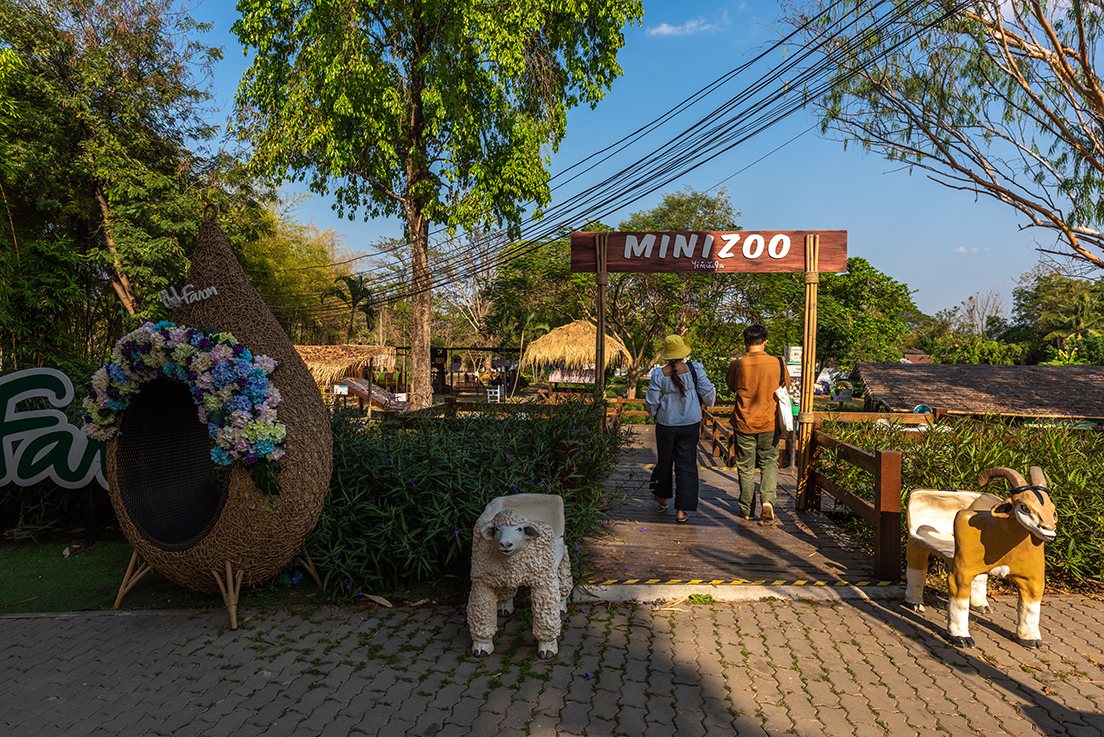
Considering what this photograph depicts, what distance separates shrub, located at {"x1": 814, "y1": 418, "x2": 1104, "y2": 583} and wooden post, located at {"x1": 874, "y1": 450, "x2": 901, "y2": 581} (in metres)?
0.88

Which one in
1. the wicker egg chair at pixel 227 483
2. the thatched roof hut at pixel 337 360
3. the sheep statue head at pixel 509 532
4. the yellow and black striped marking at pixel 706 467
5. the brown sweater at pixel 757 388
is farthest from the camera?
the thatched roof hut at pixel 337 360

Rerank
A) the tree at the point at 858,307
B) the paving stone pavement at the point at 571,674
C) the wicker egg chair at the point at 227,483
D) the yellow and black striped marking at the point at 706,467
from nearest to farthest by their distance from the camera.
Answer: the paving stone pavement at the point at 571,674 < the wicker egg chair at the point at 227,483 < the yellow and black striped marking at the point at 706,467 < the tree at the point at 858,307

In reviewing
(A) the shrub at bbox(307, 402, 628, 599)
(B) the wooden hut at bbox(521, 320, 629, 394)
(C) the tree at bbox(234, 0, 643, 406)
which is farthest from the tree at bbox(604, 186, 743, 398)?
(A) the shrub at bbox(307, 402, 628, 599)

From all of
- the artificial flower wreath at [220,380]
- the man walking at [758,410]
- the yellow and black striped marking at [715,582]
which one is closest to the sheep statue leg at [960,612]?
the yellow and black striped marking at [715,582]

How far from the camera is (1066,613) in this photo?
379 cm

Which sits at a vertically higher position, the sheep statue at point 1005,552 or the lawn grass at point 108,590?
the sheep statue at point 1005,552

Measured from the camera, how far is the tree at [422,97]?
43.4ft

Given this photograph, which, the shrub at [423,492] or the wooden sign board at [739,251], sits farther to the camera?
the wooden sign board at [739,251]

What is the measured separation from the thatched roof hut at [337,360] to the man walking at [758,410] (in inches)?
691

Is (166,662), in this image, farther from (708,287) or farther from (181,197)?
(708,287)

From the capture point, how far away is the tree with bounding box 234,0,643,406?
13219mm

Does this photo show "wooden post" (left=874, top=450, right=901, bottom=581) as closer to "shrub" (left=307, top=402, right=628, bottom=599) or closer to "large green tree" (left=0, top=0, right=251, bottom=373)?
"shrub" (left=307, top=402, right=628, bottom=599)

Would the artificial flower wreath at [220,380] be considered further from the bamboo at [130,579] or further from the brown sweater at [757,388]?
the brown sweater at [757,388]

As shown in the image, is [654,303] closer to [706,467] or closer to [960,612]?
[706,467]
